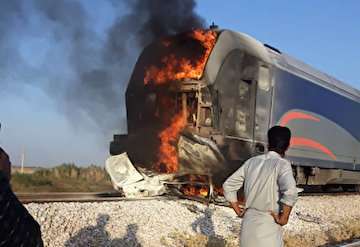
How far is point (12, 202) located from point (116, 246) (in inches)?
191

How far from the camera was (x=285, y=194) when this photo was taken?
176 inches

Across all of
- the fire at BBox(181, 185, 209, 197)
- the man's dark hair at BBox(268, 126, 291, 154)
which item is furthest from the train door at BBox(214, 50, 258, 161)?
the man's dark hair at BBox(268, 126, 291, 154)

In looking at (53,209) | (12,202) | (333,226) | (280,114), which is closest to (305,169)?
(280,114)

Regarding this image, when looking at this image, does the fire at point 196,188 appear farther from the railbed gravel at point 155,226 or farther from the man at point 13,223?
the man at point 13,223

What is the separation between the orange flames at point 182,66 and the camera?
1252 centimetres

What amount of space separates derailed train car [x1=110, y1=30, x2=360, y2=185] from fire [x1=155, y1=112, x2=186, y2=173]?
2cm

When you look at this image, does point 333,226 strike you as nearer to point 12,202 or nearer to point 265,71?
point 265,71

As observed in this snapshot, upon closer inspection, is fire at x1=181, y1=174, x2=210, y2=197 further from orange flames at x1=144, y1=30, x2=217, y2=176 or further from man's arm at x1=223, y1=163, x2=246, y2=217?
man's arm at x1=223, y1=163, x2=246, y2=217

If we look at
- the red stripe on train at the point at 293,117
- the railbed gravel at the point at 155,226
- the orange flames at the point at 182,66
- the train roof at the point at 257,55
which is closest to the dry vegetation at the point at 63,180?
the orange flames at the point at 182,66

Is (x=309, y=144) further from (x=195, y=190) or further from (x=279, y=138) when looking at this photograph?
(x=279, y=138)

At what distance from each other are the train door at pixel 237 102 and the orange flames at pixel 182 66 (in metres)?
0.50

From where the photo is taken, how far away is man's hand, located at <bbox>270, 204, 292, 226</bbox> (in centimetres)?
446

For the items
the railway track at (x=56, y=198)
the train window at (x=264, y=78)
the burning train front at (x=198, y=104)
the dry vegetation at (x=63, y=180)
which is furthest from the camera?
the dry vegetation at (x=63, y=180)

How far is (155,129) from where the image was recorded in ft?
42.7
